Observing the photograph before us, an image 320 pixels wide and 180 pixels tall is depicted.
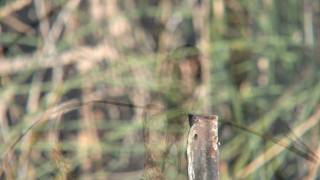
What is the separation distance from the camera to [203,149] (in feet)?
3.04

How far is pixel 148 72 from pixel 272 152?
413 millimetres

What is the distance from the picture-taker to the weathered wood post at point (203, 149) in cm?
91

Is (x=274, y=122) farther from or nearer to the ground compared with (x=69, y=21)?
nearer to the ground

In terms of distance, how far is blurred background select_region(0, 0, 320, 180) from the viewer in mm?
1947

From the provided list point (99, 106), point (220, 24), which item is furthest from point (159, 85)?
point (99, 106)

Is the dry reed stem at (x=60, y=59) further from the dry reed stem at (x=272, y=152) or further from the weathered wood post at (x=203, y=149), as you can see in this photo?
the weathered wood post at (x=203, y=149)

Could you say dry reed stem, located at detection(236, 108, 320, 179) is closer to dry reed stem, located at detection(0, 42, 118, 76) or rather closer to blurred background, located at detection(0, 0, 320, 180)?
blurred background, located at detection(0, 0, 320, 180)

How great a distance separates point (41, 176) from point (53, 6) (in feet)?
1.61

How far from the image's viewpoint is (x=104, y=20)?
89.9 inches

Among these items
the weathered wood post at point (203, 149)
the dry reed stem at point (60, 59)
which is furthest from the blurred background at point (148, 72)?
the weathered wood post at point (203, 149)

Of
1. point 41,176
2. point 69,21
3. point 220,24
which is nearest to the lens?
point 41,176

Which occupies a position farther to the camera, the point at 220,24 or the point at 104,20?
the point at 104,20

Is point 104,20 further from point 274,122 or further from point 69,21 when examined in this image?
point 274,122

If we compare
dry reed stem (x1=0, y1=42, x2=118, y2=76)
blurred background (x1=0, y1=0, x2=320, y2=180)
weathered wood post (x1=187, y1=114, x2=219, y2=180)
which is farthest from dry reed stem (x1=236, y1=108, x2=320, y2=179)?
weathered wood post (x1=187, y1=114, x2=219, y2=180)
